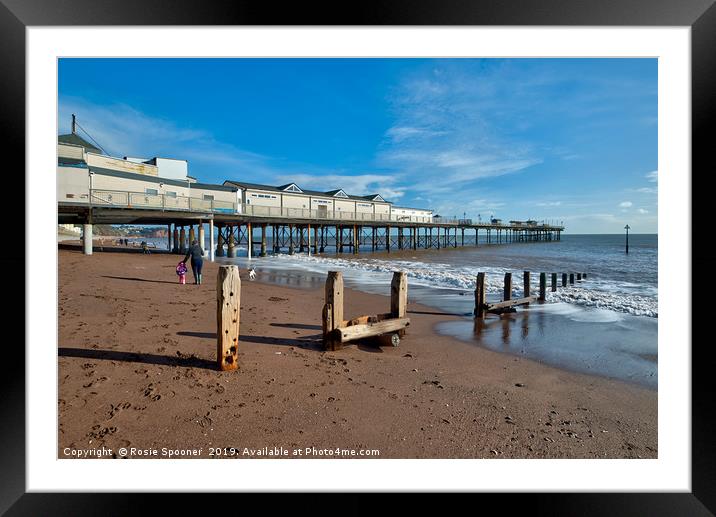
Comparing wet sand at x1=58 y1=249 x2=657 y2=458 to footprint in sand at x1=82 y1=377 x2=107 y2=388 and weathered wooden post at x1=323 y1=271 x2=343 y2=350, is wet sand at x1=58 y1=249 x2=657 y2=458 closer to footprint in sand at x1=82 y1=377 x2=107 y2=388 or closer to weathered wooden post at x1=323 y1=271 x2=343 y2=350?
footprint in sand at x1=82 y1=377 x2=107 y2=388

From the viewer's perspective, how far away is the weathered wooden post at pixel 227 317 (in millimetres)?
3713

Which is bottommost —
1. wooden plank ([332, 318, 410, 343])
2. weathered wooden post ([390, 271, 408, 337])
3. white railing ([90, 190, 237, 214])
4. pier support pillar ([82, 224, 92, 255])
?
wooden plank ([332, 318, 410, 343])

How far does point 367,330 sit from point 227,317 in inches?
90.1

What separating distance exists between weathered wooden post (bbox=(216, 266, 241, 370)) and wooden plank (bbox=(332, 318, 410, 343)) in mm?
1592

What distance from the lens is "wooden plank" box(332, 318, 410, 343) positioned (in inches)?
189

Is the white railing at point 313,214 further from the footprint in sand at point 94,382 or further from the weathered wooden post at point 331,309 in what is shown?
the footprint in sand at point 94,382

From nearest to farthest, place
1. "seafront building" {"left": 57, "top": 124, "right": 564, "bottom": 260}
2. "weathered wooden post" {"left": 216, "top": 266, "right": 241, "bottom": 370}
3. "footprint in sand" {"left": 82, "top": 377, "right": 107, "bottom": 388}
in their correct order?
"footprint in sand" {"left": 82, "top": 377, "right": 107, "bottom": 388}, "weathered wooden post" {"left": 216, "top": 266, "right": 241, "bottom": 370}, "seafront building" {"left": 57, "top": 124, "right": 564, "bottom": 260}

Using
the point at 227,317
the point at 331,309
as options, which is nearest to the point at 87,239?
the point at 227,317

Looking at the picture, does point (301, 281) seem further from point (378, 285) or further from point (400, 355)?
point (400, 355)

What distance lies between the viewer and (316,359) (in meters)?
4.45

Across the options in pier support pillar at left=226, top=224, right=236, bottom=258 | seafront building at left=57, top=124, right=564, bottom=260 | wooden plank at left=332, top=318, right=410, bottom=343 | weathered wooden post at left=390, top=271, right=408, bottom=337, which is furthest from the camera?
pier support pillar at left=226, top=224, right=236, bottom=258

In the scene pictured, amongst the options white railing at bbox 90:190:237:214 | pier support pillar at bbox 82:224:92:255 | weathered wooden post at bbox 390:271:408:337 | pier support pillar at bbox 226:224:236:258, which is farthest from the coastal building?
weathered wooden post at bbox 390:271:408:337
